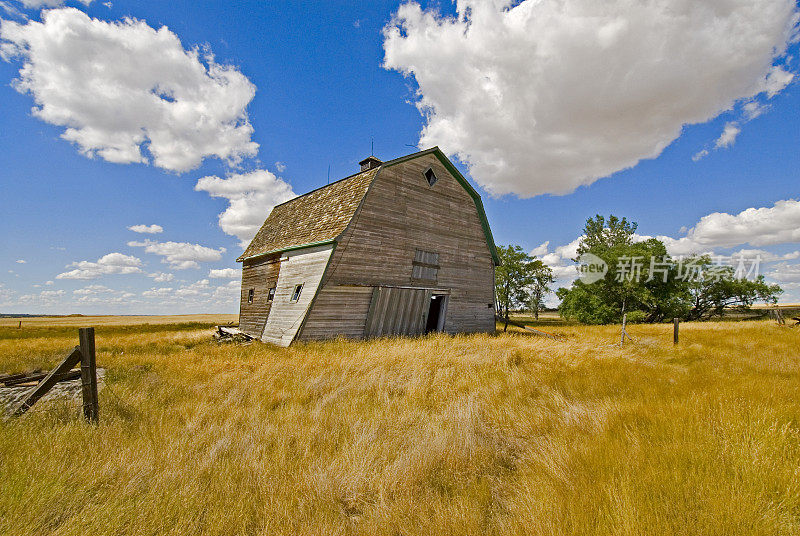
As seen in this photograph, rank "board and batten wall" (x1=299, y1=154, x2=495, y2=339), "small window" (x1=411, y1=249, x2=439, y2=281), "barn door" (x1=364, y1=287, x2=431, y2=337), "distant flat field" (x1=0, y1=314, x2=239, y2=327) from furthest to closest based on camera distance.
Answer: "distant flat field" (x1=0, y1=314, x2=239, y2=327), "small window" (x1=411, y1=249, x2=439, y2=281), "barn door" (x1=364, y1=287, x2=431, y2=337), "board and batten wall" (x1=299, y1=154, x2=495, y2=339)

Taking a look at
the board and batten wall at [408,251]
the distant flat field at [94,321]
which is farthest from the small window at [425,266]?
the distant flat field at [94,321]

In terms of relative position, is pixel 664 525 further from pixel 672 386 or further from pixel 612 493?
pixel 672 386

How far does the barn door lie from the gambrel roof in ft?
10.5

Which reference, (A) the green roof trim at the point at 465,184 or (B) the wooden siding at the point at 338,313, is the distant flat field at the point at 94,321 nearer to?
(B) the wooden siding at the point at 338,313

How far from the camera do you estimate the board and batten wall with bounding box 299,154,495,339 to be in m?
12.2

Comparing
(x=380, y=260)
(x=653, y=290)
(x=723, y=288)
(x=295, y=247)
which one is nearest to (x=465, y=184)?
(x=380, y=260)

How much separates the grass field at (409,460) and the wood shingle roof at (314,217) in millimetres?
7679

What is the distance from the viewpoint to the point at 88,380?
15.6ft

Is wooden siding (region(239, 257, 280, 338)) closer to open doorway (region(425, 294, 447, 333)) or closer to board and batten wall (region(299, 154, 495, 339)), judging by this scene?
board and batten wall (region(299, 154, 495, 339))

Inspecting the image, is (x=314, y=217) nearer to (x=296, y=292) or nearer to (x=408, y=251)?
(x=296, y=292)

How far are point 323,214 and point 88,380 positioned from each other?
10.7 meters

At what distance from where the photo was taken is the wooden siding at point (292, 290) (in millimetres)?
11930

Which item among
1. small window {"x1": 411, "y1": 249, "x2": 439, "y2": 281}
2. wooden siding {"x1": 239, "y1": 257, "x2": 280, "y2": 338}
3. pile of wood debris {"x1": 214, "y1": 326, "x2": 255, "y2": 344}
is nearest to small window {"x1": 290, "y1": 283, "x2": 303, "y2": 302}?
wooden siding {"x1": 239, "y1": 257, "x2": 280, "y2": 338}

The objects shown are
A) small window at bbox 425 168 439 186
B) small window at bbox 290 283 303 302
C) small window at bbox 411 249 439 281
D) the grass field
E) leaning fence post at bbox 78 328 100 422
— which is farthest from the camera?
small window at bbox 425 168 439 186
